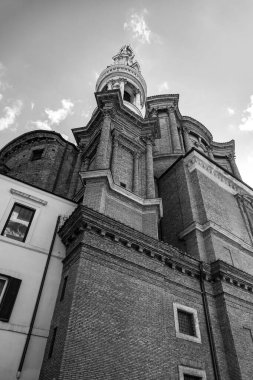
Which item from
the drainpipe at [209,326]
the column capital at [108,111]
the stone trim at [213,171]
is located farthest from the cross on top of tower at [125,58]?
the drainpipe at [209,326]

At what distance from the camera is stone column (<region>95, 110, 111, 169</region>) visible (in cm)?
1797

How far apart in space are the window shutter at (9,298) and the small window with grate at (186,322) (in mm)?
7157

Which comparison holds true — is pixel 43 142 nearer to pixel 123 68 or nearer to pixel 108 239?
pixel 123 68

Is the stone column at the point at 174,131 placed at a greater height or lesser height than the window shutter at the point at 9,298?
greater

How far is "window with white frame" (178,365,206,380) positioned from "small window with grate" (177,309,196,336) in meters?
1.49

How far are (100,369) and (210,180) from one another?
1554 cm

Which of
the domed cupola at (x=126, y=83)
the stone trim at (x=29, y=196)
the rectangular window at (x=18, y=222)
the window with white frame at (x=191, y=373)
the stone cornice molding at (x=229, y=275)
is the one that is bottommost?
the window with white frame at (x=191, y=373)

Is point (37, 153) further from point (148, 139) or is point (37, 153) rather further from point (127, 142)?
point (148, 139)

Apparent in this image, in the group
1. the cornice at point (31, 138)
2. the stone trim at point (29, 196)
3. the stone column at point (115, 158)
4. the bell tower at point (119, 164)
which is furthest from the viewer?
the cornice at point (31, 138)

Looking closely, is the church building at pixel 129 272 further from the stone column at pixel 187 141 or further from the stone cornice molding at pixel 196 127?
the stone cornice molding at pixel 196 127

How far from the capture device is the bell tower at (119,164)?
647 inches

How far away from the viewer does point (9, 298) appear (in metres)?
11.4

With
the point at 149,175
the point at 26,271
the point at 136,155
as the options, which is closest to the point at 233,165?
the point at 136,155

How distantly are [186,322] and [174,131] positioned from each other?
23.4m
